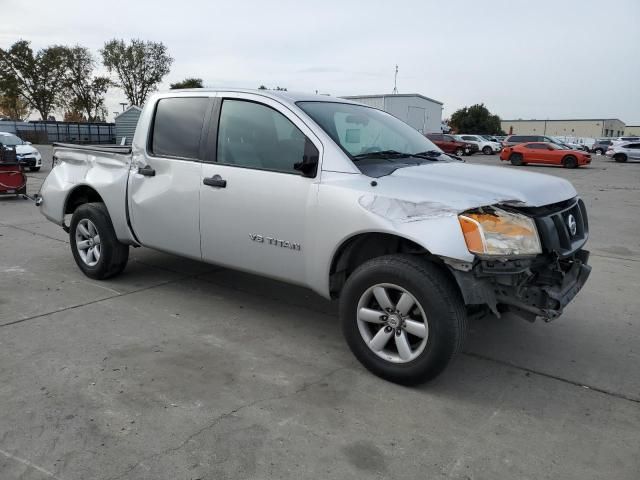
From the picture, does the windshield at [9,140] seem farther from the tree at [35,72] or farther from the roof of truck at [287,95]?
the tree at [35,72]

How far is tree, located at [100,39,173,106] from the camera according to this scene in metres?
53.7

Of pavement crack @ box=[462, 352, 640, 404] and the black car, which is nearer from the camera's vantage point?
pavement crack @ box=[462, 352, 640, 404]

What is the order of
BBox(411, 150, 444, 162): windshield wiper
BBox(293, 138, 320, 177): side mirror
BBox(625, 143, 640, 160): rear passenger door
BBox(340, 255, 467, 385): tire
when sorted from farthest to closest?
BBox(625, 143, 640, 160): rear passenger door < BBox(411, 150, 444, 162): windshield wiper < BBox(293, 138, 320, 177): side mirror < BBox(340, 255, 467, 385): tire

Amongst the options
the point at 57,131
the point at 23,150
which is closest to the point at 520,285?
the point at 23,150

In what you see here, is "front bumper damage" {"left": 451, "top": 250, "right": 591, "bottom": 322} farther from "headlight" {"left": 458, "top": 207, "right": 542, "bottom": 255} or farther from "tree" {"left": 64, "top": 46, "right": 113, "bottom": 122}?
"tree" {"left": 64, "top": 46, "right": 113, "bottom": 122}

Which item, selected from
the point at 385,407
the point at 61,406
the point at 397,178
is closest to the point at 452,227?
the point at 397,178

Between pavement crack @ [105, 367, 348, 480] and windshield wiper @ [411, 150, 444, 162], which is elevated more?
windshield wiper @ [411, 150, 444, 162]

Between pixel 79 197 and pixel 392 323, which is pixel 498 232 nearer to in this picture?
pixel 392 323

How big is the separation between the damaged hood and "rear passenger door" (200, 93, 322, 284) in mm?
551

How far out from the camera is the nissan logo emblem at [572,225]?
3.64 metres

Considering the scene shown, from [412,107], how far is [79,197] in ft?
133

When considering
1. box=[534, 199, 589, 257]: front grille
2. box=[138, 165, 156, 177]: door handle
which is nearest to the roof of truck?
box=[138, 165, 156, 177]: door handle

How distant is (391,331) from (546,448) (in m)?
1.08

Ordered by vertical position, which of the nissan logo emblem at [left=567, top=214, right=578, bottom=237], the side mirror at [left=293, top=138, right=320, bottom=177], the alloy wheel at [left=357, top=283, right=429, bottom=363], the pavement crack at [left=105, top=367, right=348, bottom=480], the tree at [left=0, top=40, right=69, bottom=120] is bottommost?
the pavement crack at [left=105, top=367, right=348, bottom=480]
